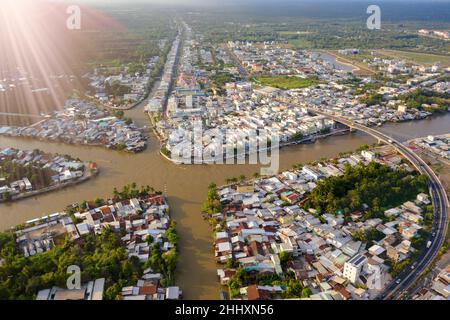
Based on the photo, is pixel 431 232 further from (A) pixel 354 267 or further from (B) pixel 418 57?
(B) pixel 418 57

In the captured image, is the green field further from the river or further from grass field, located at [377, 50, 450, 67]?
grass field, located at [377, 50, 450, 67]

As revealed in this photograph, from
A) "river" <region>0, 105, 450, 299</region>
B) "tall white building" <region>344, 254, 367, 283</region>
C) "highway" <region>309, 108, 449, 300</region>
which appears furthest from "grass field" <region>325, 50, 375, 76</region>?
"tall white building" <region>344, 254, 367, 283</region>

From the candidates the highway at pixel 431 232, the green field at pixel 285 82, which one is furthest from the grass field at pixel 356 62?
the highway at pixel 431 232

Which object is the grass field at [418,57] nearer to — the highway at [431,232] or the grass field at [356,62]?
the grass field at [356,62]

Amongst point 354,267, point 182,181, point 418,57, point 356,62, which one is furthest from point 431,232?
point 418,57

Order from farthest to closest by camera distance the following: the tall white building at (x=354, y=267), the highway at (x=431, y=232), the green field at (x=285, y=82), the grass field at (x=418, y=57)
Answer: the grass field at (x=418, y=57) → the green field at (x=285, y=82) → the tall white building at (x=354, y=267) → the highway at (x=431, y=232)

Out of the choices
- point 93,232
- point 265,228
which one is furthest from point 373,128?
point 93,232

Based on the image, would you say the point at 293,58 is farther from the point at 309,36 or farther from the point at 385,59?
the point at 309,36
